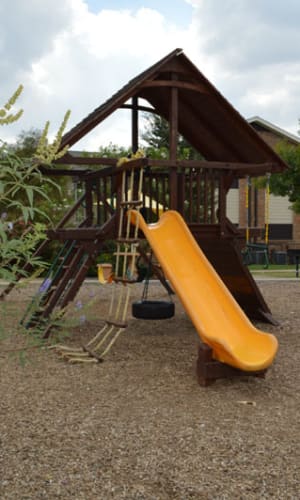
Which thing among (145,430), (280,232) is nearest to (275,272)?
(280,232)

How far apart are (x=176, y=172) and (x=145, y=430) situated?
172 inches

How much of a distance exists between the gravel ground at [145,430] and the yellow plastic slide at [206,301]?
0.31m

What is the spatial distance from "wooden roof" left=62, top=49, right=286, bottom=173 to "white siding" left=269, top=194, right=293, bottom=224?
71.1ft

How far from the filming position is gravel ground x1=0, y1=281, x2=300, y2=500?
360 cm

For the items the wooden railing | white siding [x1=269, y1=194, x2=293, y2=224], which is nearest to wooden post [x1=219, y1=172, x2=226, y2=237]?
the wooden railing

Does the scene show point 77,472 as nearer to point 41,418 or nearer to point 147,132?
point 41,418

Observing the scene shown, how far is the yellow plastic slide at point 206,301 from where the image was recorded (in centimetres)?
581

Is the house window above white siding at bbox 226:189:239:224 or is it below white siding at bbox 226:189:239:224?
below

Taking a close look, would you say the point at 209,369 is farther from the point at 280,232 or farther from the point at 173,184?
the point at 280,232

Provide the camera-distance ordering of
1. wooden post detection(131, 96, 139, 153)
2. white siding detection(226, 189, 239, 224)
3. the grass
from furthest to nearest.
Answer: white siding detection(226, 189, 239, 224) → the grass → wooden post detection(131, 96, 139, 153)

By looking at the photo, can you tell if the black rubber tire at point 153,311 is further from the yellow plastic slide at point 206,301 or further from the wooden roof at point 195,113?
the wooden roof at point 195,113

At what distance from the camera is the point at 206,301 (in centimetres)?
689

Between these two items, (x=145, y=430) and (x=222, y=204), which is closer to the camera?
(x=145, y=430)

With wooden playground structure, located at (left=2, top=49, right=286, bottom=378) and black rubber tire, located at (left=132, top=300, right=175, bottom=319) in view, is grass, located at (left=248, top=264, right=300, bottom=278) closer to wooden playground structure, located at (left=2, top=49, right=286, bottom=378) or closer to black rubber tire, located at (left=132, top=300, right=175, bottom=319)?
wooden playground structure, located at (left=2, top=49, right=286, bottom=378)
